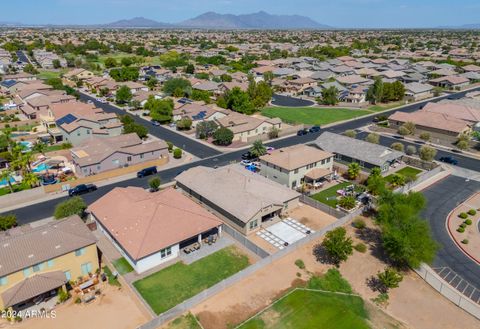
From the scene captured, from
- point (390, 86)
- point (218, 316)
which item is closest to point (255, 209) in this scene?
point (218, 316)

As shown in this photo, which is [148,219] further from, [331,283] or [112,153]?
[112,153]

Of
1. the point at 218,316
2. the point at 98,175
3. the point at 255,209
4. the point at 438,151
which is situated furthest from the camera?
the point at 438,151

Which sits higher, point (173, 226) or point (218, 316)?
point (173, 226)

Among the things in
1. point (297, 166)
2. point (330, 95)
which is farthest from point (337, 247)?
point (330, 95)

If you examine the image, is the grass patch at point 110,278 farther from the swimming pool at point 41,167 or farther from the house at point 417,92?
the house at point 417,92

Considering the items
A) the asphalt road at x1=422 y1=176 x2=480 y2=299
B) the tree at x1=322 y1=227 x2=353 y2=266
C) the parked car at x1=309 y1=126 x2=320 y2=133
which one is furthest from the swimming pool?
the asphalt road at x1=422 y1=176 x2=480 y2=299

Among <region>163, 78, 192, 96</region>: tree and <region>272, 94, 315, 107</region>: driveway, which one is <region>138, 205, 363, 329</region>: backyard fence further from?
<region>163, 78, 192, 96</region>: tree

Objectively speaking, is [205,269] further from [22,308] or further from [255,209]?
[22,308]
